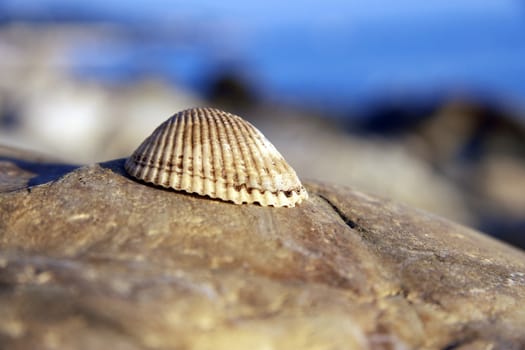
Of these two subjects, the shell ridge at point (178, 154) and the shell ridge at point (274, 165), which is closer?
the shell ridge at point (178, 154)

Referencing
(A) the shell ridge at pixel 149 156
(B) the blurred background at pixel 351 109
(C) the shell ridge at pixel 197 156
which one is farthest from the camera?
(B) the blurred background at pixel 351 109

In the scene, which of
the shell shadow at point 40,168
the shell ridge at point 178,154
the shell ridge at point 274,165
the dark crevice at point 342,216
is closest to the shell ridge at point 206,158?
the shell ridge at point 178,154

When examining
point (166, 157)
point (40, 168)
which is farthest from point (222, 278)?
point (40, 168)

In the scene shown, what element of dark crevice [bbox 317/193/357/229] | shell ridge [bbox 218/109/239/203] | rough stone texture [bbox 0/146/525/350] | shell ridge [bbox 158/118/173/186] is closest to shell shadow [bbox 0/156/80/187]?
rough stone texture [bbox 0/146/525/350]

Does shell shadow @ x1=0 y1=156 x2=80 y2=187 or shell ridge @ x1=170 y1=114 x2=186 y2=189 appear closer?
shell ridge @ x1=170 y1=114 x2=186 y2=189

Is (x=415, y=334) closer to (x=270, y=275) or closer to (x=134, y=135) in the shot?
(x=270, y=275)

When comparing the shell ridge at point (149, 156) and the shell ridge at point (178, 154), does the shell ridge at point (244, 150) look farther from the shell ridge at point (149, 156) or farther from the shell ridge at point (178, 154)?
the shell ridge at point (149, 156)

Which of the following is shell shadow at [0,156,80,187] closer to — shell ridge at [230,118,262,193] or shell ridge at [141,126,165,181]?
shell ridge at [141,126,165,181]

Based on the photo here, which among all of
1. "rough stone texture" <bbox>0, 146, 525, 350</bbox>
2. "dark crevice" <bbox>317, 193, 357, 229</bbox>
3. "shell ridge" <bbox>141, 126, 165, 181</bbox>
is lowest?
"rough stone texture" <bbox>0, 146, 525, 350</bbox>

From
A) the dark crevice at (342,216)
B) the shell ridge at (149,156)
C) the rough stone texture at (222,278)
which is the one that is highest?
the shell ridge at (149,156)
